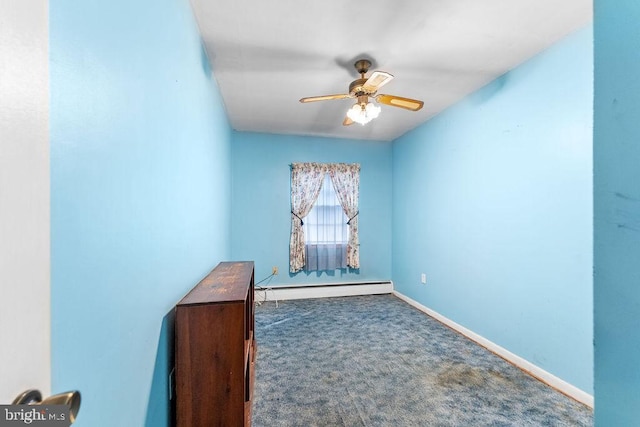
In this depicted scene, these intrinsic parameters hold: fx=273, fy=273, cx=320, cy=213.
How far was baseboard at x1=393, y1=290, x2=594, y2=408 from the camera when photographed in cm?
183

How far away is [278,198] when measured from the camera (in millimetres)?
4172

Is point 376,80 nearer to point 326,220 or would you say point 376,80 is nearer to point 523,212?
point 523,212

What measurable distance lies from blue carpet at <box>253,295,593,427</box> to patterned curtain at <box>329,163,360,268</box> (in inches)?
51.9

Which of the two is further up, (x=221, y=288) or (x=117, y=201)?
(x=117, y=201)

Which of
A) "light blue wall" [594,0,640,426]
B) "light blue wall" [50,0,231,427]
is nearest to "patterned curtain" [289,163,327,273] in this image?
"light blue wall" [50,0,231,427]

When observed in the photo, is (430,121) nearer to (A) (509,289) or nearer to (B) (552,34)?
(B) (552,34)

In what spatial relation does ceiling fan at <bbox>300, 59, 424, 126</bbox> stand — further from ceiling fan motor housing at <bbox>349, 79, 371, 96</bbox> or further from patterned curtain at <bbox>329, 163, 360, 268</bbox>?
patterned curtain at <bbox>329, 163, 360, 268</bbox>

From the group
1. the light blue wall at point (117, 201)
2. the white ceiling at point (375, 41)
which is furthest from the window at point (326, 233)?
the light blue wall at point (117, 201)

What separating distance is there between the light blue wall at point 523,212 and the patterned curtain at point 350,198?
119 cm

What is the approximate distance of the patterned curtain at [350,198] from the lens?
4289 millimetres

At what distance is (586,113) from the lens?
70.7 inches
